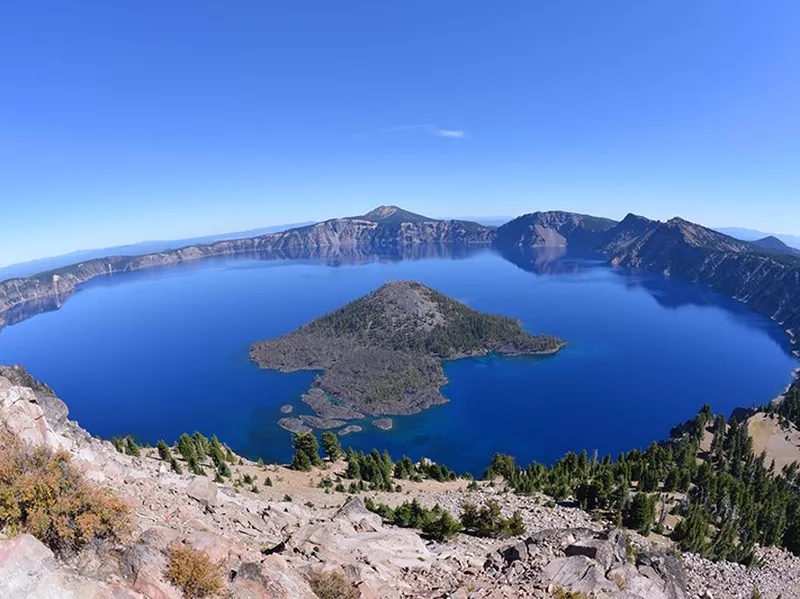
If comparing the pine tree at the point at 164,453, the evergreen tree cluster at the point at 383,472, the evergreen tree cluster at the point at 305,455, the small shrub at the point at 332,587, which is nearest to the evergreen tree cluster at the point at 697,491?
the evergreen tree cluster at the point at 383,472

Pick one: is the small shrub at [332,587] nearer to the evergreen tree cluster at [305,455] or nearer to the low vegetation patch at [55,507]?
the low vegetation patch at [55,507]

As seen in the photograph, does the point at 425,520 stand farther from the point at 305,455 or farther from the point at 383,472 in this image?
the point at 305,455

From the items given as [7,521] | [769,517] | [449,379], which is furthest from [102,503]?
[449,379]

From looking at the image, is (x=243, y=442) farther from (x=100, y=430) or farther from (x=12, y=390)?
(x=12, y=390)

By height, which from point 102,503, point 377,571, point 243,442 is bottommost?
point 243,442

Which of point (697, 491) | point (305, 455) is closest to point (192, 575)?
point (305, 455)

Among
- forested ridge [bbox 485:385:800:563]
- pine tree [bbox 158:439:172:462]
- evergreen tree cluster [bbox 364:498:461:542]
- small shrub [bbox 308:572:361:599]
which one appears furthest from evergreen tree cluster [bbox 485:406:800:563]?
pine tree [bbox 158:439:172:462]
